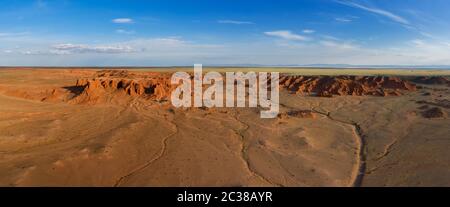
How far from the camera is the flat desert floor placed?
427 inches

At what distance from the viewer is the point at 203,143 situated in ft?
48.1

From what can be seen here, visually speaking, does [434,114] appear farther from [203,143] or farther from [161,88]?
[161,88]

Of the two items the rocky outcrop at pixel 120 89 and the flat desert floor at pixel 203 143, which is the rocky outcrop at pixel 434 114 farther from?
the rocky outcrop at pixel 120 89

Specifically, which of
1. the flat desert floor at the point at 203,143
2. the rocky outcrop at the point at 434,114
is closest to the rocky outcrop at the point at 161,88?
the flat desert floor at the point at 203,143

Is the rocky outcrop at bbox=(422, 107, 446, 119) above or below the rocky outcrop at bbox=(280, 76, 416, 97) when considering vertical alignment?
below

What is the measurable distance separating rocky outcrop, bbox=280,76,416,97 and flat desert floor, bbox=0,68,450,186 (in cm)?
778

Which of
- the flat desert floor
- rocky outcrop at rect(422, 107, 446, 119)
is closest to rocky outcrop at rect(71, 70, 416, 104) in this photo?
the flat desert floor

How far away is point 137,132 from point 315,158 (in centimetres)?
808

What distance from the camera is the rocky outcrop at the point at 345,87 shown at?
1323 inches

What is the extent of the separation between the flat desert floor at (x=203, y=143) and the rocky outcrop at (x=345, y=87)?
25.5 feet

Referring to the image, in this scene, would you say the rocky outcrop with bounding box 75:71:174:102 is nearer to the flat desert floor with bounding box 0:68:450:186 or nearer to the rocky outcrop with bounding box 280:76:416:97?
the flat desert floor with bounding box 0:68:450:186

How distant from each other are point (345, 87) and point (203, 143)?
24343 millimetres

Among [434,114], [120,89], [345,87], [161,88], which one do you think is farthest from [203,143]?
[345,87]
